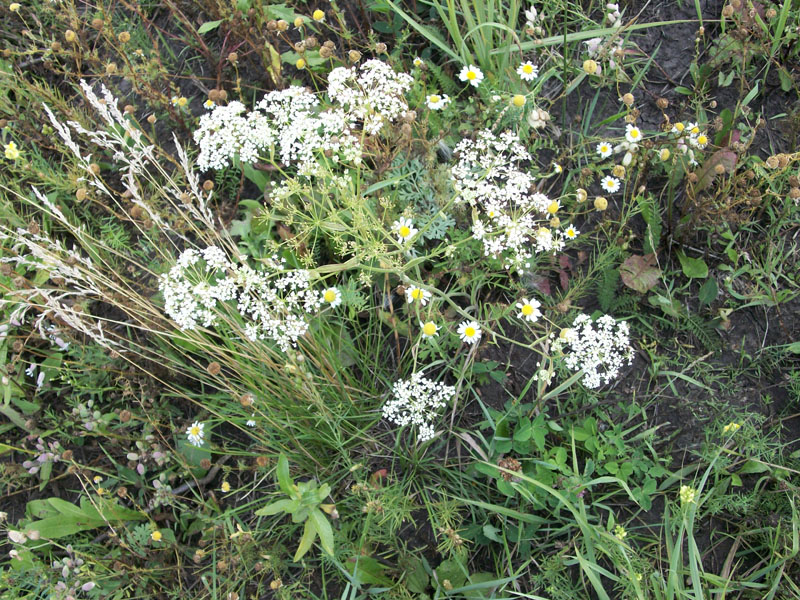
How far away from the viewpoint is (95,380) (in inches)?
105

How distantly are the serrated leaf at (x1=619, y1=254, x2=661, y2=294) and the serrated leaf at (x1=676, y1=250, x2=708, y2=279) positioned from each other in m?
0.12

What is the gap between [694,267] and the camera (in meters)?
2.36

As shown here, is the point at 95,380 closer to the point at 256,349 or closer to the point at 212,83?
the point at 256,349

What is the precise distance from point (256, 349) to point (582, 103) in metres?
1.96

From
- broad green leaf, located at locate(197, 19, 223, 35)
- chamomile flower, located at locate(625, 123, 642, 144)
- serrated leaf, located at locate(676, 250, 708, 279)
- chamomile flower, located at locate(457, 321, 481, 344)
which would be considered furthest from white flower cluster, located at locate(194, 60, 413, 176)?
serrated leaf, located at locate(676, 250, 708, 279)

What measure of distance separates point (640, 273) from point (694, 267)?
25 cm

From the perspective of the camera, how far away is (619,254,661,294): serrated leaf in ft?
7.56

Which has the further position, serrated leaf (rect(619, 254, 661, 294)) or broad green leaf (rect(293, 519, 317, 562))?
serrated leaf (rect(619, 254, 661, 294))

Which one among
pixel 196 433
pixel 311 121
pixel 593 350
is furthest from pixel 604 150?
pixel 196 433

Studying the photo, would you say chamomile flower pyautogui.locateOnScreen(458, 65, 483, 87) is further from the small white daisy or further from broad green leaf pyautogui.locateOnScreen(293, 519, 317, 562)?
broad green leaf pyautogui.locateOnScreen(293, 519, 317, 562)

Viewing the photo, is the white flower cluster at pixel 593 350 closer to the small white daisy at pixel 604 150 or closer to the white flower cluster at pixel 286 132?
the small white daisy at pixel 604 150

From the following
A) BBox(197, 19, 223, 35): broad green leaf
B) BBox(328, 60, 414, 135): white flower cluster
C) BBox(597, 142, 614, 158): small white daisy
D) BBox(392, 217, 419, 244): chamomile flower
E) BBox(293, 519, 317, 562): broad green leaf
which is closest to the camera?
BBox(293, 519, 317, 562): broad green leaf

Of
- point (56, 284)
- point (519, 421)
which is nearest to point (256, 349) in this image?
point (519, 421)

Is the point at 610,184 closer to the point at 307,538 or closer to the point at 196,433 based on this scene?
the point at 307,538
